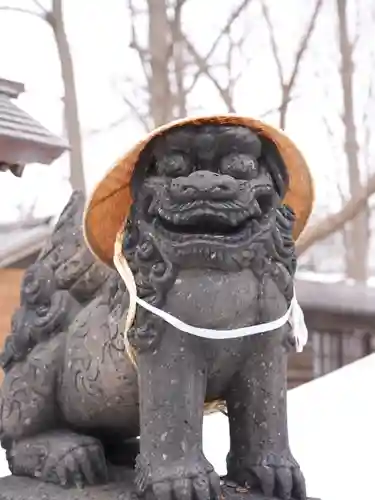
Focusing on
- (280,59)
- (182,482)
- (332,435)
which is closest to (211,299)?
(182,482)

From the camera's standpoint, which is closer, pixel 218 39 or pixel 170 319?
pixel 170 319

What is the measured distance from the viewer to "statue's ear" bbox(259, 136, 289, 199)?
615 millimetres

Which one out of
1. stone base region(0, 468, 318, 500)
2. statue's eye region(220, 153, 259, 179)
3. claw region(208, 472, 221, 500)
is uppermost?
statue's eye region(220, 153, 259, 179)

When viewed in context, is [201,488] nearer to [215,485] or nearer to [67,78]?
[215,485]

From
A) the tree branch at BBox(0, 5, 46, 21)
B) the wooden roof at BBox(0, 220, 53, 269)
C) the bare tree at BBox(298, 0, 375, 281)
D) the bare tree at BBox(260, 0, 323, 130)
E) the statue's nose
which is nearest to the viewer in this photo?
the statue's nose

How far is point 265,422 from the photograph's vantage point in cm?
63

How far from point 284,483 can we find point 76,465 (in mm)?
170

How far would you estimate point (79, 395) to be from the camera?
2.16 ft

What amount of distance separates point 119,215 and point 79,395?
155 mm

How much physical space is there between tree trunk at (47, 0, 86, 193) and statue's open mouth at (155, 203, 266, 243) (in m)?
1.76

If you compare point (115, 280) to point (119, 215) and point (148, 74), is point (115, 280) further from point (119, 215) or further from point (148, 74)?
point (148, 74)

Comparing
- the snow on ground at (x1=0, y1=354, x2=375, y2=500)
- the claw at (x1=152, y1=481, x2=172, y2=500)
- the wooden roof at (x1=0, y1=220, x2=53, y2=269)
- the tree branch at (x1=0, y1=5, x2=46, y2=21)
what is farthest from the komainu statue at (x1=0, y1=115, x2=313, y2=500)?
the tree branch at (x1=0, y1=5, x2=46, y2=21)

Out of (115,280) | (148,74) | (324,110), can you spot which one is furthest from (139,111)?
(115,280)

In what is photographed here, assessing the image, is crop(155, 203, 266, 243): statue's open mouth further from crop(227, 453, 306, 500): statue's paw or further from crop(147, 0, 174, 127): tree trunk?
crop(147, 0, 174, 127): tree trunk
